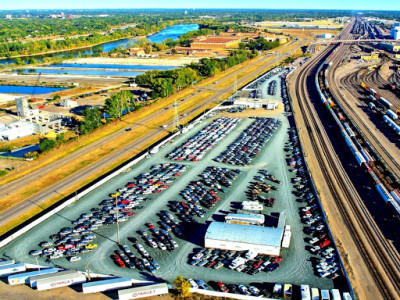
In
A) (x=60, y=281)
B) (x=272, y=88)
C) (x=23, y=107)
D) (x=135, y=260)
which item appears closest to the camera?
(x=60, y=281)

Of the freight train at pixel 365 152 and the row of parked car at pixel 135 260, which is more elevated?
the freight train at pixel 365 152

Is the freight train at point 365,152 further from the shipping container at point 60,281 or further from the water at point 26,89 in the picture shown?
the water at point 26,89

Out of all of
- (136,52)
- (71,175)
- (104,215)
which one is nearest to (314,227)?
(104,215)

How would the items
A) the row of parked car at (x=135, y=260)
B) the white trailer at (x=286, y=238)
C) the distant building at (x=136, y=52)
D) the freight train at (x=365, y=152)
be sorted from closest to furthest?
1. the row of parked car at (x=135, y=260)
2. the white trailer at (x=286, y=238)
3. the freight train at (x=365, y=152)
4. the distant building at (x=136, y=52)

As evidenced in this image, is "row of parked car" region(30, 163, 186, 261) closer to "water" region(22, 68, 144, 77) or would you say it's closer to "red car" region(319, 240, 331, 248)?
"red car" region(319, 240, 331, 248)

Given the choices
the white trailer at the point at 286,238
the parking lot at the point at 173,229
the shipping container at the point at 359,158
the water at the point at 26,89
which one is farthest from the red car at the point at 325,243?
the water at the point at 26,89

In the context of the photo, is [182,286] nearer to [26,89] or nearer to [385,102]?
[385,102]

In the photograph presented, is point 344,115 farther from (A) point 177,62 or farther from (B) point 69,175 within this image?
(A) point 177,62

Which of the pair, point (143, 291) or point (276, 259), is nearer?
point (143, 291)
